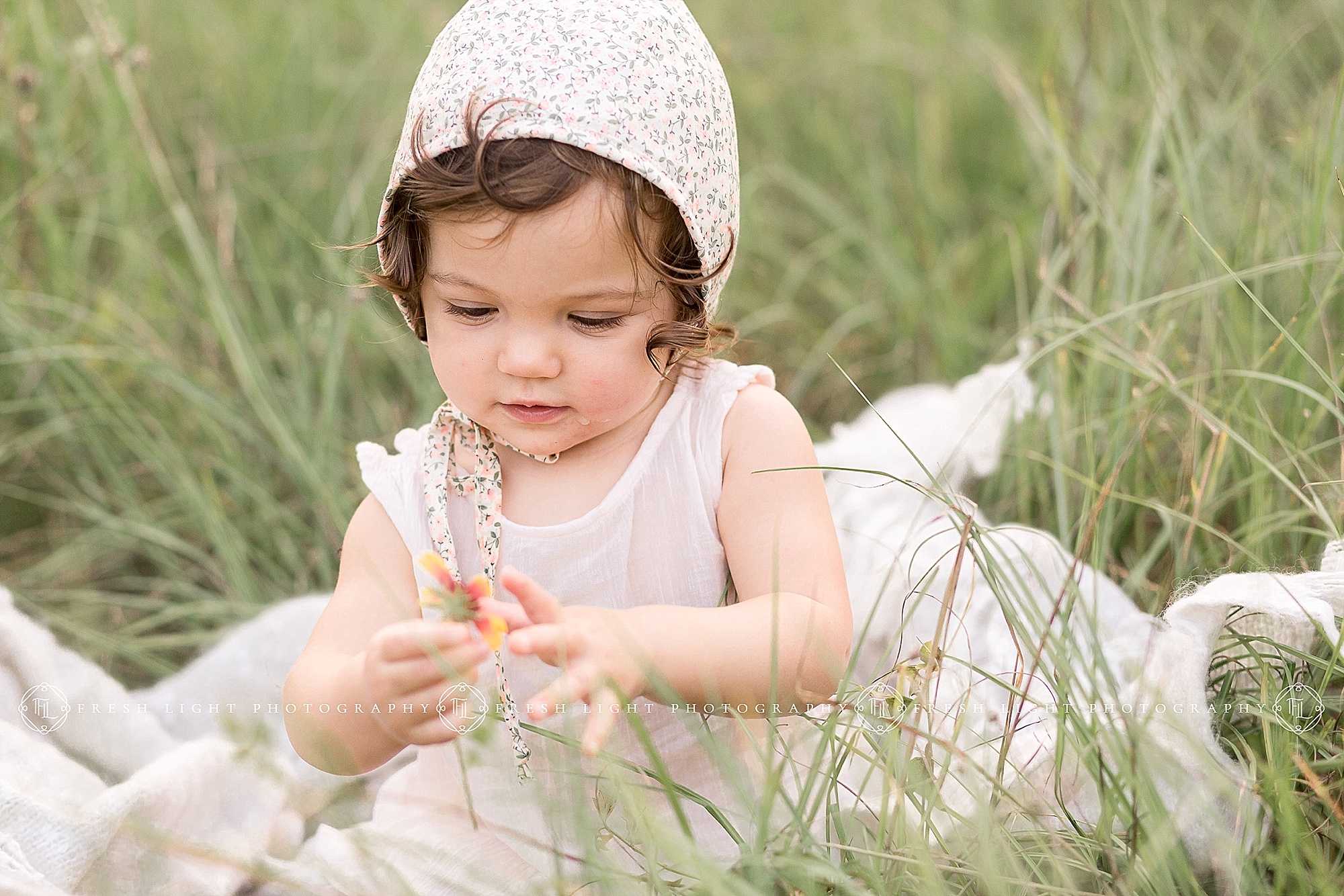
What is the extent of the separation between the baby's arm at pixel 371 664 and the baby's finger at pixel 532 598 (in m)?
0.05

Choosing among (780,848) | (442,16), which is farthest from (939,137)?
(780,848)

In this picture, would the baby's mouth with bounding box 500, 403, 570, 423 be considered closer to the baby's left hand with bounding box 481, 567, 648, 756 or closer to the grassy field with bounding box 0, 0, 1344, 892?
the baby's left hand with bounding box 481, 567, 648, 756

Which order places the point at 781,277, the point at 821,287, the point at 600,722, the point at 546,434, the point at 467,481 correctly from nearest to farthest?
the point at 600,722 → the point at 546,434 → the point at 467,481 → the point at 821,287 → the point at 781,277

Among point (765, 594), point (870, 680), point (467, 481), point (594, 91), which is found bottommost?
point (870, 680)

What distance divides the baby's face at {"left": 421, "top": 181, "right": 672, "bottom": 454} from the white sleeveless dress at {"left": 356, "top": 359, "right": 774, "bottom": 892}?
0.12 m

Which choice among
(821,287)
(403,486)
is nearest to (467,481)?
(403,486)

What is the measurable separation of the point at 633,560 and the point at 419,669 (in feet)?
1.31

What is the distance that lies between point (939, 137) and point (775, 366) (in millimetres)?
894

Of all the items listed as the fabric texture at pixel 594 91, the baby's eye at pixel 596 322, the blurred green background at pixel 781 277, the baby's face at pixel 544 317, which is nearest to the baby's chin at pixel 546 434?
the baby's face at pixel 544 317

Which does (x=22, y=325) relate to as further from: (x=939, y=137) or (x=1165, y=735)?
(x=939, y=137)

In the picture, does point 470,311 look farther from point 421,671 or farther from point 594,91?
point 421,671

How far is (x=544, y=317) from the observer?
1163mm

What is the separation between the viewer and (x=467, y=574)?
139cm

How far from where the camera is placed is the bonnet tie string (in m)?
1.32
